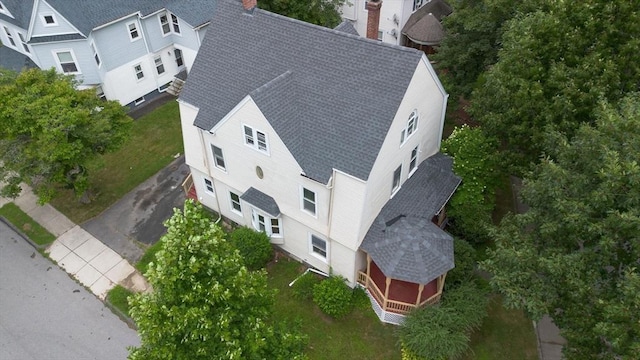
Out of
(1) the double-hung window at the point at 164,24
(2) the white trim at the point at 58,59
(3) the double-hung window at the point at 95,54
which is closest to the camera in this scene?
(2) the white trim at the point at 58,59

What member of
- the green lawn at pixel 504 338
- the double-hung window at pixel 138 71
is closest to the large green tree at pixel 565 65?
the green lawn at pixel 504 338

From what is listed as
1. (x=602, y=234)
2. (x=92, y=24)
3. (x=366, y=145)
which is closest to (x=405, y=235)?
(x=366, y=145)

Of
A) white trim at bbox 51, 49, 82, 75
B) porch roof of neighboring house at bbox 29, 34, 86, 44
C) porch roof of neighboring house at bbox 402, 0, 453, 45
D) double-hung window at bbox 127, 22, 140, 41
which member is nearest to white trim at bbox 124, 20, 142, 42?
double-hung window at bbox 127, 22, 140, 41

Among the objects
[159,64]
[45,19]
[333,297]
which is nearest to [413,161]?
[333,297]

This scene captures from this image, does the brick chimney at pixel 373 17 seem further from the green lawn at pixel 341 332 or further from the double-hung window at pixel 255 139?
the green lawn at pixel 341 332

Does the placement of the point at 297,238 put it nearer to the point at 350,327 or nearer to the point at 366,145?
the point at 350,327

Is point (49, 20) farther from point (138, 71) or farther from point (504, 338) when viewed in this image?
point (504, 338)
